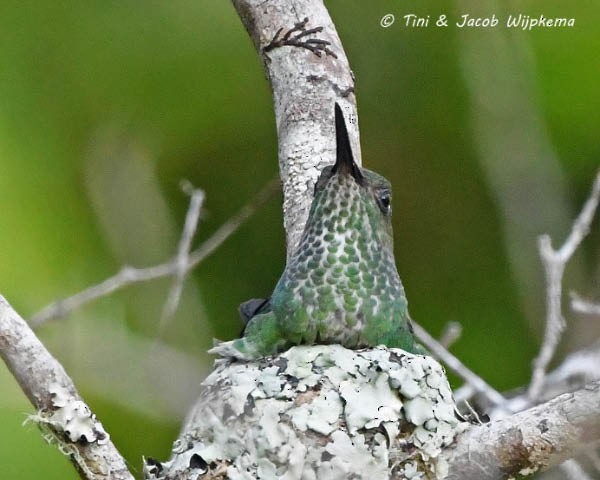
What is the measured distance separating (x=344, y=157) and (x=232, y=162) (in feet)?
7.71

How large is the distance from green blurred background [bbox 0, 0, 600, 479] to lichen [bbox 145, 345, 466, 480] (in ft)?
4.84

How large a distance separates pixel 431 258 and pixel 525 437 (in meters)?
2.94

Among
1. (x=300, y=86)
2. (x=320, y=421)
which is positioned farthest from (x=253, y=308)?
(x=300, y=86)

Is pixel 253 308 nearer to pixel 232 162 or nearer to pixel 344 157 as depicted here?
pixel 344 157

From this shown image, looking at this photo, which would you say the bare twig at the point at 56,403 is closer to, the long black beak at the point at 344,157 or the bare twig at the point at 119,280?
the long black beak at the point at 344,157

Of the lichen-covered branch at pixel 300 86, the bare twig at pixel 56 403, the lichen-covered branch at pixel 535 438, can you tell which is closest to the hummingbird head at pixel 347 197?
the lichen-covered branch at pixel 300 86

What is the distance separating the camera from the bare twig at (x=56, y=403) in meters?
2.17

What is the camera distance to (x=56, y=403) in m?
2.23

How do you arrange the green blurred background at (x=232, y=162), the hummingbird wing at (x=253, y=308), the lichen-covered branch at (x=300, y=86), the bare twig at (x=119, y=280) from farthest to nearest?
the green blurred background at (x=232, y=162)
the bare twig at (x=119, y=280)
the lichen-covered branch at (x=300, y=86)
the hummingbird wing at (x=253, y=308)

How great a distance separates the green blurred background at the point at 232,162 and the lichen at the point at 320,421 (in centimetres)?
147

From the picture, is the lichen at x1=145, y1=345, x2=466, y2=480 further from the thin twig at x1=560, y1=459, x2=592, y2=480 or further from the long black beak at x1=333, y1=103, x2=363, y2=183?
the thin twig at x1=560, y1=459, x2=592, y2=480

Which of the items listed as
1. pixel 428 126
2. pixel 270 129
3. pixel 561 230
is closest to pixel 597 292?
pixel 561 230

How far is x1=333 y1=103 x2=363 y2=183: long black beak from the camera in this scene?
2812 millimetres

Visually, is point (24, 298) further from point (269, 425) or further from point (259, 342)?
point (269, 425)
